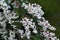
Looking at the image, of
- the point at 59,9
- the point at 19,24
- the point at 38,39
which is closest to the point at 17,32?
the point at 19,24

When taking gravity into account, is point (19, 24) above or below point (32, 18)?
below

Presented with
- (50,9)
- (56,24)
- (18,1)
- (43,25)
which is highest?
(50,9)

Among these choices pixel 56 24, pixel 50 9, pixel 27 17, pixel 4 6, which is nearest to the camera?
pixel 4 6

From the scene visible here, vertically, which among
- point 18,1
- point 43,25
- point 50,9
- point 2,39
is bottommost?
point 2,39

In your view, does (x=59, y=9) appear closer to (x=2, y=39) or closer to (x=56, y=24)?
(x=56, y=24)

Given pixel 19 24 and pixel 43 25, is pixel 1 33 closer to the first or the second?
pixel 19 24

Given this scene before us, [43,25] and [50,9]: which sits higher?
[50,9]

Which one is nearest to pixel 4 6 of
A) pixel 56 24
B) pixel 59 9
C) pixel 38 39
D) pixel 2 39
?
pixel 2 39

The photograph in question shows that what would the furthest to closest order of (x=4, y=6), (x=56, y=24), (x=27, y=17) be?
1. (x=56, y=24)
2. (x=27, y=17)
3. (x=4, y=6)

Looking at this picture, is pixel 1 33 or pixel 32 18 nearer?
pixel 1 33
